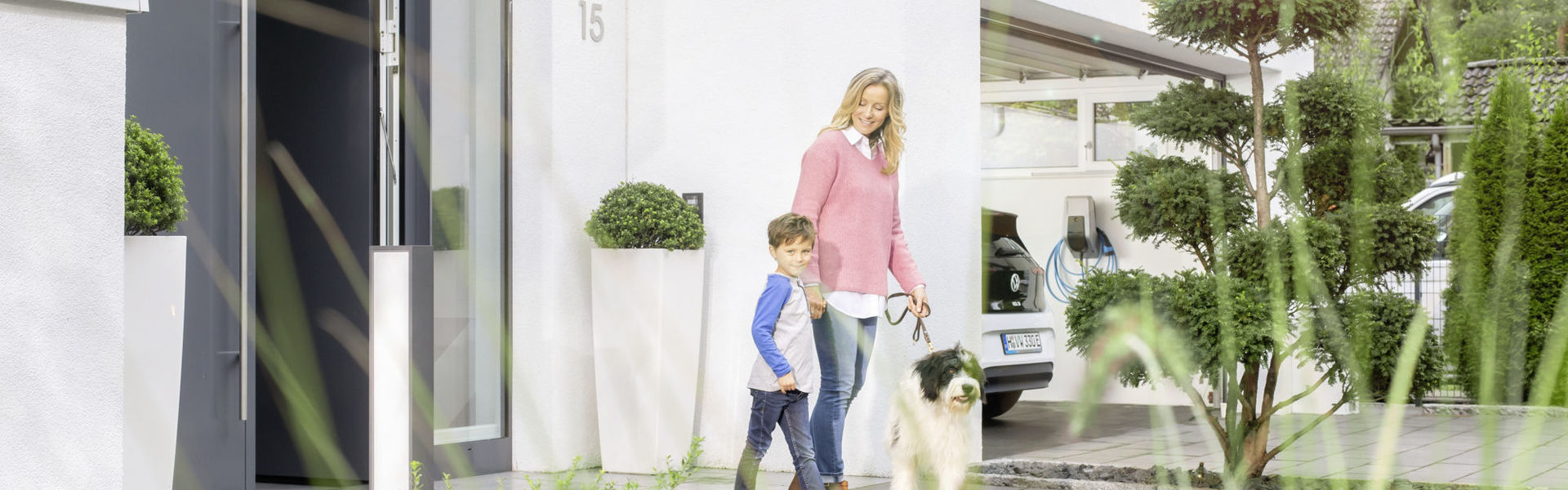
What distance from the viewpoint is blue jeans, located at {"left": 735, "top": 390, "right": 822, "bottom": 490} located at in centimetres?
425

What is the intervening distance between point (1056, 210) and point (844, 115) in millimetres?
4485

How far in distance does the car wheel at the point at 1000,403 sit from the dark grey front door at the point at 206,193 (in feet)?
15.5

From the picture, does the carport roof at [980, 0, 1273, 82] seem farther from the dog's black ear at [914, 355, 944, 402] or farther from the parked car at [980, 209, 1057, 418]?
the dog's black ear at [914, 355, 944, 402]

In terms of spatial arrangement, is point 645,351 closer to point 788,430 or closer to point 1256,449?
point 788,430

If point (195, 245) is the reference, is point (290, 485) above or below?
below

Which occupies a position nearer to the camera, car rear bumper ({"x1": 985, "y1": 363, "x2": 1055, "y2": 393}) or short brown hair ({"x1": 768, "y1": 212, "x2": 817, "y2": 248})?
short brown hair ({"x1": 768, "y1": 212, "x2": 817, "y2": 248})

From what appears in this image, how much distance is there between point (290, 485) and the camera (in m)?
5.45

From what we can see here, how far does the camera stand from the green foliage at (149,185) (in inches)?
142

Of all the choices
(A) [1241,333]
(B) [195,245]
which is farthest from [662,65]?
(A) [1241,333]

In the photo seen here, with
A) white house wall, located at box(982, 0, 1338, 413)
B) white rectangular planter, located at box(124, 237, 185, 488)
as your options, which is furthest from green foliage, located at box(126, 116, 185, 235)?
white house wall, located at box(982, 0, 1338, 413)

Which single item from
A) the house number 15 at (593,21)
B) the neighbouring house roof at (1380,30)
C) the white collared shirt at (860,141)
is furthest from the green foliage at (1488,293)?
the house number 15 at (593,21)

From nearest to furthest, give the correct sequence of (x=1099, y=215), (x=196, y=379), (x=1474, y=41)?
(x=1474, y=41)
(x=196, y=379)
(x=1099, y=215)

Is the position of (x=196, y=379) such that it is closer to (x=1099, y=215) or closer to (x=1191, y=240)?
(x=1191, y=240)

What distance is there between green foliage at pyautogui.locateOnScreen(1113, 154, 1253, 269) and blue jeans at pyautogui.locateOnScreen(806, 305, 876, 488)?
1.29 meters
